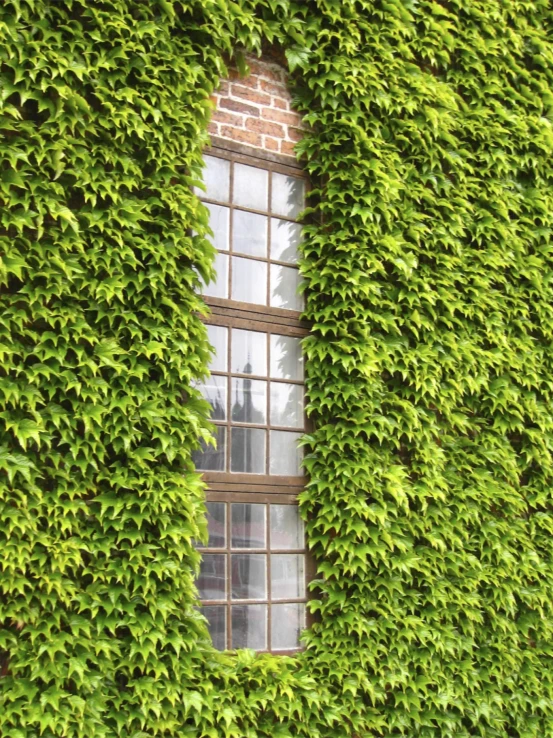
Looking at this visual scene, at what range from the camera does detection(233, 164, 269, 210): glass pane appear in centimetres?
511

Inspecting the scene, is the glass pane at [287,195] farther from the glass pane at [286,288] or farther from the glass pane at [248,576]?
the glass pane at [248,576]

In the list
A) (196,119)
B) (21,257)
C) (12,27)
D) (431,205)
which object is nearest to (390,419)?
(431,205)

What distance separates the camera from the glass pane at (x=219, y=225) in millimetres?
4961

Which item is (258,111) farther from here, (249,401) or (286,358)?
(249,401)

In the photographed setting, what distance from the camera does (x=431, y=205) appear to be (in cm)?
587

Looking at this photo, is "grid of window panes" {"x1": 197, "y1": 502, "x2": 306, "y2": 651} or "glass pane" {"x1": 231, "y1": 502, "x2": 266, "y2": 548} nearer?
"grid of window panes" {"x1": 197, "y1": 502, "x2": 306, "y2": 651}

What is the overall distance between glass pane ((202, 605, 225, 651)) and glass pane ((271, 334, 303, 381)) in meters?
1.39

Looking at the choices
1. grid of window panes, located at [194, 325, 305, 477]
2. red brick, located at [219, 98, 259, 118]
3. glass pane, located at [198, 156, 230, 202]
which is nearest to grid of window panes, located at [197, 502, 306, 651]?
grid of window panes, located at [194, 325, 305, 477]

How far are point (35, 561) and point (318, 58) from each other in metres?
3.49

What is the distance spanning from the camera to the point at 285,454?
507 cm

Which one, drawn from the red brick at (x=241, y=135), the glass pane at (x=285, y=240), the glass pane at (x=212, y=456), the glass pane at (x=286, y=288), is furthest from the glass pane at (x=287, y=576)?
the red brick at (x=241, y=135)

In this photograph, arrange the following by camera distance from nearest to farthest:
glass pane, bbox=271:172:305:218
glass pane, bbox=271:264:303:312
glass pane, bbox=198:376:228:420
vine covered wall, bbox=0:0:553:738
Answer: vine covered wall, bbox=0:0:553:738 → glass pane, bbox=198:376:228:420 → glass pane, bbox=271:264:303:312 → glass pane, bbox=271:172:305:218

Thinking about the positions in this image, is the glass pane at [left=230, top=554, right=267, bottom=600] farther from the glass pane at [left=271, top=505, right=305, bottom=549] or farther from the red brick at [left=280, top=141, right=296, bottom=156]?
the red brick at [left=280, top=141, right=296, bottom=156]

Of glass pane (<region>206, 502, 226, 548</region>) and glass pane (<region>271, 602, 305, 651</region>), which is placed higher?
glass pane (<region>206, 502, 226, 548</region>)
